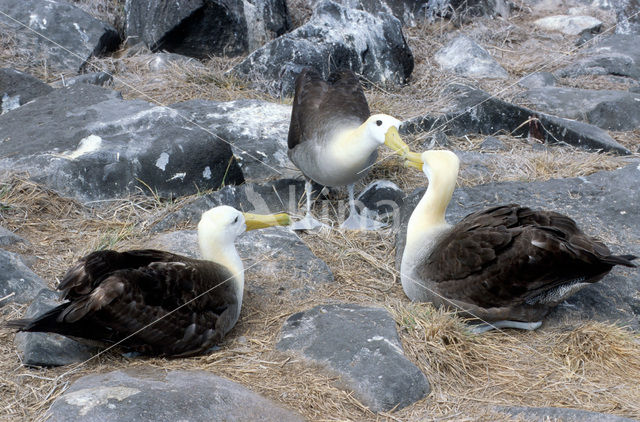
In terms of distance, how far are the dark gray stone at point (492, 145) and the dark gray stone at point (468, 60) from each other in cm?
206

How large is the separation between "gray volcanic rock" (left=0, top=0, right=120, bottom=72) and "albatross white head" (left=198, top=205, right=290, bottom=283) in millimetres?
5458

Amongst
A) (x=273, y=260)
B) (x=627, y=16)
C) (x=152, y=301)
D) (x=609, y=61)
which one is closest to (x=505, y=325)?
(x=273, y=260)

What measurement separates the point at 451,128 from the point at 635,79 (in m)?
3.48

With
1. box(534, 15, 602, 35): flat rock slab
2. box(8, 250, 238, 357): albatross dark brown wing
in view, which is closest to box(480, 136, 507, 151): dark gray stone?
box(8, 250, 238, 357): albatross dark brown wing

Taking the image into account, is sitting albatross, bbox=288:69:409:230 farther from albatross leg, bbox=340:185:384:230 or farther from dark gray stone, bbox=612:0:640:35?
dark gray stone, bbox=612:0:640:35

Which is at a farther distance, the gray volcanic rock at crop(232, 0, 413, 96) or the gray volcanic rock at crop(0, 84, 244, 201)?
the gray volcanic rock at crop(232, 0, 413, 96)

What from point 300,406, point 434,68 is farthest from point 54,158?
point 434,68

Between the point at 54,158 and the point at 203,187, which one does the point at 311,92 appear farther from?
the point at 54,158

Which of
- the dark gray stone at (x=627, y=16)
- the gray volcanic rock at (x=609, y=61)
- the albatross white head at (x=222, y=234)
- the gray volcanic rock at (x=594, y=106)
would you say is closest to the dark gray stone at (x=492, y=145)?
the gray volcanic rock at (x=594, y=106)

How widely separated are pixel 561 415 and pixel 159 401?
182 centimetres

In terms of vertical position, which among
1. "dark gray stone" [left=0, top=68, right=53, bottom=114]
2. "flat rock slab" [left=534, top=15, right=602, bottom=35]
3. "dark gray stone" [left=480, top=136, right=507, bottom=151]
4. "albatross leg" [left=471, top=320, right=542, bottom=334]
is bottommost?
"flat rock slab" [left=534, top=15, right=602, bottom=35]

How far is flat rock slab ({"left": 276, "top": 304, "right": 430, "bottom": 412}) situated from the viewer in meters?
3.59

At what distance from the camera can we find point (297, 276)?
4.91m

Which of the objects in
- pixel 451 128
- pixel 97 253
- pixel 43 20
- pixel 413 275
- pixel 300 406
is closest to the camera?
pixel 300 406
